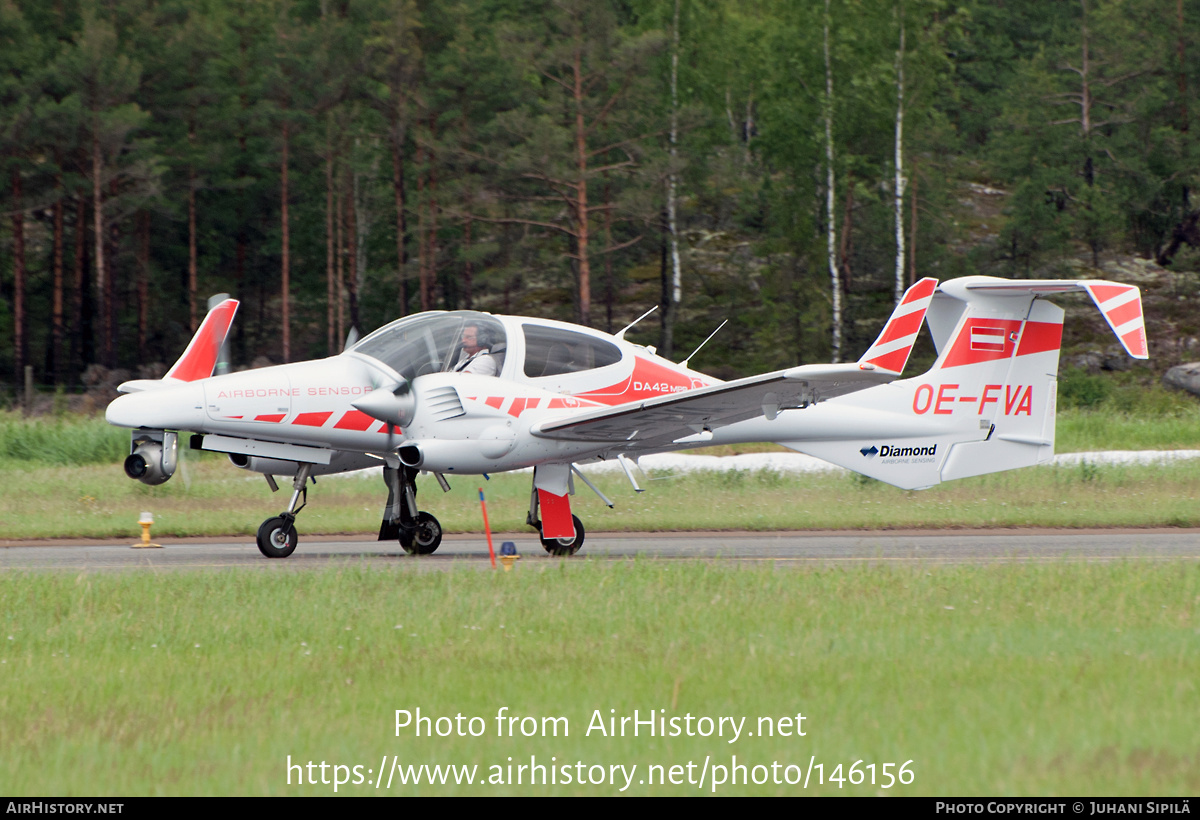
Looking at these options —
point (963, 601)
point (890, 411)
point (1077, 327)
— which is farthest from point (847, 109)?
point (963, 601)

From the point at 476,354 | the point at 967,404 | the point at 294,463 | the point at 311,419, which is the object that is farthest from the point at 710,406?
the point at 967,404

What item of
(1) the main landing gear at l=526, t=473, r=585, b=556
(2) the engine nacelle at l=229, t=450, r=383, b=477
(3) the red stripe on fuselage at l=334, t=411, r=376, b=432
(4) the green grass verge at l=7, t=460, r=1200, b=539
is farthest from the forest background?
(3) the red stripe on fuselage at l=334, t=411, r=376, b=432

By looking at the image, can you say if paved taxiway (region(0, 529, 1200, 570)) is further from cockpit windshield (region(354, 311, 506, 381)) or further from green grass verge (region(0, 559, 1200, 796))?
cockpit windshield (region(354, 311, 506, 381))

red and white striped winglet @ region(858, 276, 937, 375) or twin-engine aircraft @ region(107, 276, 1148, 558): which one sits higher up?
red and white striped winglet @ region(858, 276, 937, 375)

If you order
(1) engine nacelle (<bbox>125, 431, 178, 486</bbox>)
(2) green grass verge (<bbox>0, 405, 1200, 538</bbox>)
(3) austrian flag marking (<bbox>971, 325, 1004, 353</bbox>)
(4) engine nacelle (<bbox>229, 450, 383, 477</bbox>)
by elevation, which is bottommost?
(2) green grass verge (<bbox>0, 405, 1200, 538</bbox>)

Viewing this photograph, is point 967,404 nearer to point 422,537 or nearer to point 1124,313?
point 1124,313

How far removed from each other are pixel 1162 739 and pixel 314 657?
4.42 metres

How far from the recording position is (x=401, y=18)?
134 ft

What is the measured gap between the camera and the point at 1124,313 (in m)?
12.7

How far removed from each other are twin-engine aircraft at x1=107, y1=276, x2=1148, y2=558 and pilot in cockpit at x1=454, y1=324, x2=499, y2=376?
1 centimetres

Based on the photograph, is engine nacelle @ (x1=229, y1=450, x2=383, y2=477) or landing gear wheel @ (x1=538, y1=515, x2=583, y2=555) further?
engine nacelle @ (x1=229, y1=450, x2=383, y2=477)

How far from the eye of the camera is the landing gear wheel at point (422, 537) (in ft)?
41.6

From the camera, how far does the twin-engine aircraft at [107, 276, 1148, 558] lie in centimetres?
1166

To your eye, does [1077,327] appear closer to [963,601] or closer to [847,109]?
[847,109]
